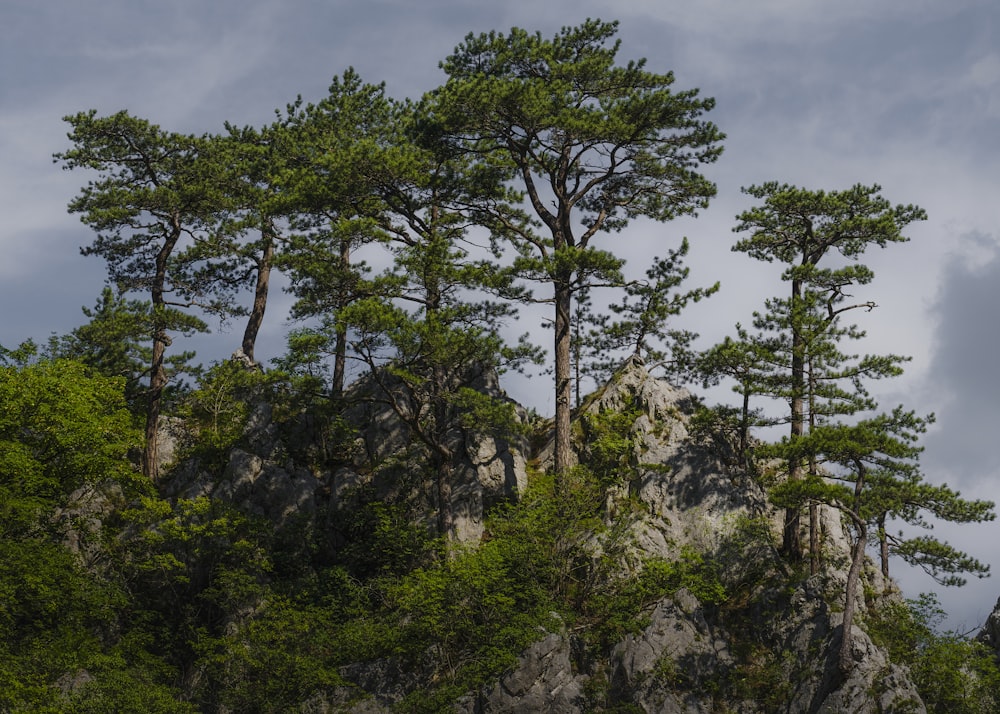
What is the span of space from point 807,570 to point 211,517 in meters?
20.6

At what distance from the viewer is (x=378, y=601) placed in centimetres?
3250

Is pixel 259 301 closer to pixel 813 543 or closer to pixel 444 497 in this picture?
pixel 444 497

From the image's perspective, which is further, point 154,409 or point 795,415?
point 154,409

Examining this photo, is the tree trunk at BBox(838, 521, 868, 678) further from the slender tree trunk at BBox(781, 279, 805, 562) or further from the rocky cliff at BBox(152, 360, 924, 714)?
the slender tree trunk at BBox(781, 279, 805, 562)

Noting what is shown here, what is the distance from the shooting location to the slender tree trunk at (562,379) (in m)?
34.9

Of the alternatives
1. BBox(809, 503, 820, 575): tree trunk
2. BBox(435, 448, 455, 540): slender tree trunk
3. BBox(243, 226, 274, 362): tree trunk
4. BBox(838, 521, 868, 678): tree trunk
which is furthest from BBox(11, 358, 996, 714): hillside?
BBox(243, 226, 274, 362): tree trunk

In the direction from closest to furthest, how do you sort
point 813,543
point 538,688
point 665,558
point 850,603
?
point 538,688, point 850,603, point 665,558, point 813,543

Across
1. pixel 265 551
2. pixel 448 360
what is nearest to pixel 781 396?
pixel 448 360

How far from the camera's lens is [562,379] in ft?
118

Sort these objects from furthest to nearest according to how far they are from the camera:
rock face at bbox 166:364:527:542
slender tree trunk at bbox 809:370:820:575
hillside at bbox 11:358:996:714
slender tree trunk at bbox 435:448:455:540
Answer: rock face at bbox 166:364:527:542, slender tree trunk at bbox 435:448:455:540, slender tree trunk at bbox 809:370:820:575, hillside at bbox 11:358:996:714

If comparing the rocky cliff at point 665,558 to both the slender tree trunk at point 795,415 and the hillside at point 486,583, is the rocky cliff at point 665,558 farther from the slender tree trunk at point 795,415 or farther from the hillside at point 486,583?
the slender tree trunk at point 795,415

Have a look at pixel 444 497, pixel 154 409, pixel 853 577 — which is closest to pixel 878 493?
pixel 853 577

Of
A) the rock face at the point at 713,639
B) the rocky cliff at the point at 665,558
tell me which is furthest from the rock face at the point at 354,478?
the rock face at the point at 713,639

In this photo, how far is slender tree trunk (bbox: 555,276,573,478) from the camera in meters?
34.9
